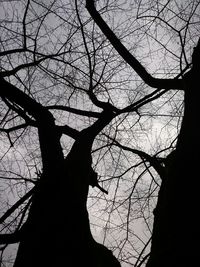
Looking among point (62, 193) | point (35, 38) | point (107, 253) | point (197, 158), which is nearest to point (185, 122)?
point (197, 158)

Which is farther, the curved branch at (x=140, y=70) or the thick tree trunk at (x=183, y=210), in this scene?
the curved branch at (x=140, y=70)

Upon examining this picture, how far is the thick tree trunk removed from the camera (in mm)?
1415

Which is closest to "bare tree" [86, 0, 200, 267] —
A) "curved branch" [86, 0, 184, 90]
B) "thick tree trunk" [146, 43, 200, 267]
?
"thick tree trunk" [146, 43, 200, 267]

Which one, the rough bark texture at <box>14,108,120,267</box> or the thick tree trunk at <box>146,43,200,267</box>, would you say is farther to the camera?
the rough bark texture at <box>14,108,120,267</box>

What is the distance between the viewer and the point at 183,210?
155 cm

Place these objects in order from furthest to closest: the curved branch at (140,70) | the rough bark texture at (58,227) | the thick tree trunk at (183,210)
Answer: the curved branch at (140,70) → the rough bark texture at (58,227) → the thick tree trunk at (183,210)

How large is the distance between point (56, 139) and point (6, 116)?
216 centimetres

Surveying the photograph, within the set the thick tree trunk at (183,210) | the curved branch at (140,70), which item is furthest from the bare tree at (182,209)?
the curved branch at (140,70)

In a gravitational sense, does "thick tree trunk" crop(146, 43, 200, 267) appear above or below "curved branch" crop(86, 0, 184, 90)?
below

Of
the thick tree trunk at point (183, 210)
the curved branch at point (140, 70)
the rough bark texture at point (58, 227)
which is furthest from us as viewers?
the curved branch at point (140, 70)

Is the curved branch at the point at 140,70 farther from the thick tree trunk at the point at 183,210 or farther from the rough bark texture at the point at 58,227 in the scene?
the rough bark texture at the point at 58,227

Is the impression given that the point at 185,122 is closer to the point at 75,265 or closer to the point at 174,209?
the point at 174,209

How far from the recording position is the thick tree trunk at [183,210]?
1.42m

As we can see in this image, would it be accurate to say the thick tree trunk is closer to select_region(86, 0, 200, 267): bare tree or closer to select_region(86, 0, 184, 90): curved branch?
select_region(86, 0, 200, 267): bare tree
